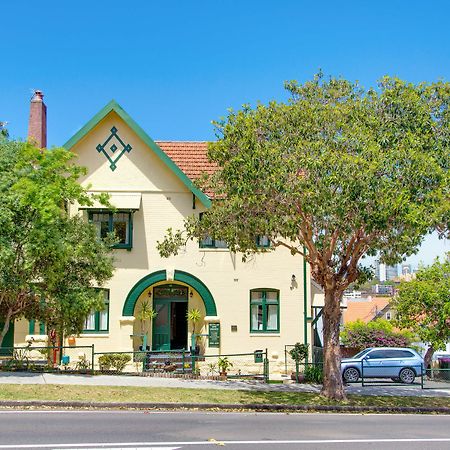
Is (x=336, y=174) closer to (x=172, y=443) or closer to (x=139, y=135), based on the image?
(x=172, y=443)

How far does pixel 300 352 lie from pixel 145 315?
6.04m

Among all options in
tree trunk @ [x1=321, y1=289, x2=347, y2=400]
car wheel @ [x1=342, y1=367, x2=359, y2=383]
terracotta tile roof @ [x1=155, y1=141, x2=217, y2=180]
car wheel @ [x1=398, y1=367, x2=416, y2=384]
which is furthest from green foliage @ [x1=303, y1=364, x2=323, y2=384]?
terracotta tile roof @ [x1=155, y1=141, x2=217, y2=180]

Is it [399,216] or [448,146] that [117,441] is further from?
[448,146]

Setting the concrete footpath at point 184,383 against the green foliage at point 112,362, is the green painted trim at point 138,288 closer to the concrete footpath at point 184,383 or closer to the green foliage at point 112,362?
the green foliage at point 112,362

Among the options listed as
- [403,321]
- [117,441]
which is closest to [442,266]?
[403,321]

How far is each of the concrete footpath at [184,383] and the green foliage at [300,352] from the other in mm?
2636

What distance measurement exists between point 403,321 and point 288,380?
39.4 feet

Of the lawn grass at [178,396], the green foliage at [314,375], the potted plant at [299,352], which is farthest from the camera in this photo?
the potted plant at [299,352]

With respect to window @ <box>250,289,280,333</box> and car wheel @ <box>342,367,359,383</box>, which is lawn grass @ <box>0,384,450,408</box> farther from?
window @ <box>250,289,280,333</box>

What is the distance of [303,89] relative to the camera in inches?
725

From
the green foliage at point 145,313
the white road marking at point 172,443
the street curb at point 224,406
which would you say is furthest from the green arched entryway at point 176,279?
the white road marking at point 172,443

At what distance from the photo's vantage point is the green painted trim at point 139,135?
25.6 metres

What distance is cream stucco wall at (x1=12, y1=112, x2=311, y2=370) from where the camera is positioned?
26219 millimetres

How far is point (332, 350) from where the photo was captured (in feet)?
62.1
